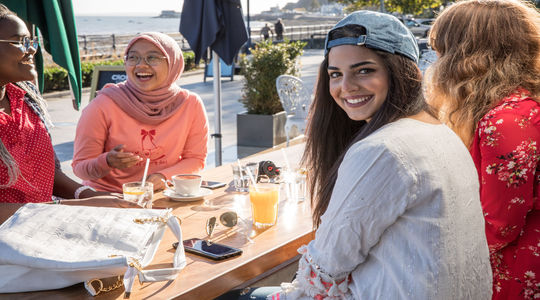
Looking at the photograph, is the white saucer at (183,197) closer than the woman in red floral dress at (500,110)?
No

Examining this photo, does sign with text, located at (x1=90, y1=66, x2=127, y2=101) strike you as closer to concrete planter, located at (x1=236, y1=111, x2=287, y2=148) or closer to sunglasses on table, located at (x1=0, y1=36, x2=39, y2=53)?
concrete planter, located at (x1=236, y1=111, x2=287, y2=148)

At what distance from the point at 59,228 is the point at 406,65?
1259 millimetres

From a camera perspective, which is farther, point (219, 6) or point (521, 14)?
point (219, 6)

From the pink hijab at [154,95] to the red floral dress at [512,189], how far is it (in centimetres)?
196

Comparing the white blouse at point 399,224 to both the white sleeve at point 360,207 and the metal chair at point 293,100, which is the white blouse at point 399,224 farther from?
the metal chair at point 293,100

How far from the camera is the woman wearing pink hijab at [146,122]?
3.27m

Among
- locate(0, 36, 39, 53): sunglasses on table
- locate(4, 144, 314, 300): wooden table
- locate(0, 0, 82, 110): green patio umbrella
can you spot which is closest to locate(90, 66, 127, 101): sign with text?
locate(0, 0, 82, 110): green patio umbrella

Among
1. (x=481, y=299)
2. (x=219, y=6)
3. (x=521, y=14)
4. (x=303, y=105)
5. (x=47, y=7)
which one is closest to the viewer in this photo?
(x=481, y=299)

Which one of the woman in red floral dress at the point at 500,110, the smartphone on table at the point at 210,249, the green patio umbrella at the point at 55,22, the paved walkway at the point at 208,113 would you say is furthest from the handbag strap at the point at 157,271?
the paved walkway at the point at 208,113

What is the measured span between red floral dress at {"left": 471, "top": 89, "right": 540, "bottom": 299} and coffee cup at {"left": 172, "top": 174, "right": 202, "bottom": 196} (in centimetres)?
131

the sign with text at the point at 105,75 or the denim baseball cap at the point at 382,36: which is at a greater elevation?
the denim baseball cap at the point at 382,36

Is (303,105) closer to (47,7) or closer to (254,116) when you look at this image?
(254,116)

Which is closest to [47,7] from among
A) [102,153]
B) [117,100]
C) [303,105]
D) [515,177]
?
[117,100]

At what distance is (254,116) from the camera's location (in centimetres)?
790
